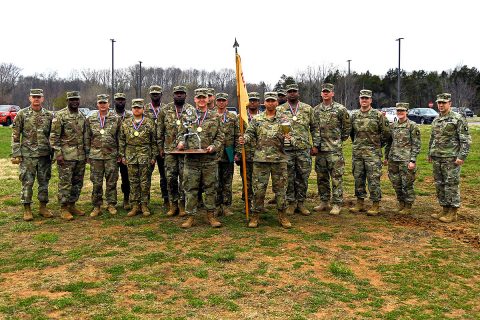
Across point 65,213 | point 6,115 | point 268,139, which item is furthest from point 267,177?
point 6,115

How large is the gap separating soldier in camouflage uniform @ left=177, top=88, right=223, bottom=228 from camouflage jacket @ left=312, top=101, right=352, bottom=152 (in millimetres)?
2103

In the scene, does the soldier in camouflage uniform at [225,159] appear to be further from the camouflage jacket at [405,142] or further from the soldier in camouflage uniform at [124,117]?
the camouflage jacket at [405,142]

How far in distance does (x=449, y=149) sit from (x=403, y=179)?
999 mm

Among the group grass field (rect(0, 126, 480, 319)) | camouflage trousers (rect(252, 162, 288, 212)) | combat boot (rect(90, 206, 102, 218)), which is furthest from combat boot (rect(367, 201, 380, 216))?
combat boot (rect(90, 206, 102, 218))

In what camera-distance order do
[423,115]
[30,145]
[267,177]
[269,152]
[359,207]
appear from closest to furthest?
[269,152], [267,177], [30,145], [359,207], [423,115]

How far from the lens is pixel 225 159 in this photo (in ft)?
30.0

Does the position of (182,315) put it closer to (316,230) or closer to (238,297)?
(238,297)

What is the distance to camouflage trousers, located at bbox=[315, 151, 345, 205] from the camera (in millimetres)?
9312

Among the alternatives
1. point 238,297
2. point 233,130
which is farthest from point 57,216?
point 238,297

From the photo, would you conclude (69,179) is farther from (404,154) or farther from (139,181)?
(404,154)

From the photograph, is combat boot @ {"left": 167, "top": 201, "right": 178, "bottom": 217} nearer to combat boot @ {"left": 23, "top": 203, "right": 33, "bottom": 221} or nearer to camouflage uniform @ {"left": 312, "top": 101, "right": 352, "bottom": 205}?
combat boot @ {"left": 23, "top": 203, "right": 33, "bottom": 221}

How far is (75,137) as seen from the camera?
8945mm

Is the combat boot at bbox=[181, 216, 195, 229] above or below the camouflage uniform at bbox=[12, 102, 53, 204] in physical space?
below

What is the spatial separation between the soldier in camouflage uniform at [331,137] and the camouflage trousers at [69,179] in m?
4.45
